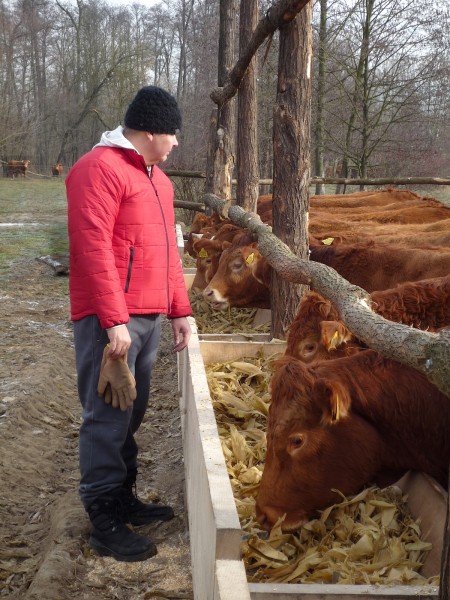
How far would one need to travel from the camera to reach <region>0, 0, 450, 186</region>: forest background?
17.5 meters

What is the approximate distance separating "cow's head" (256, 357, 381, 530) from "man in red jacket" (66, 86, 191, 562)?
780 millimetres

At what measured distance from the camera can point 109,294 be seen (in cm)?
308

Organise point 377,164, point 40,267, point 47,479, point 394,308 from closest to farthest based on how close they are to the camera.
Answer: point 394,308 < point 47,479 < point 40,267 < point 377,164

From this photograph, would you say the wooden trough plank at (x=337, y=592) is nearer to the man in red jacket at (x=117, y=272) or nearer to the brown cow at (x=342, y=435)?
the brown cow at (x=342, y=435)

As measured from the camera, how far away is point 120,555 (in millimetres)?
3490

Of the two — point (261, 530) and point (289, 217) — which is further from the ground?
point (289, 217)

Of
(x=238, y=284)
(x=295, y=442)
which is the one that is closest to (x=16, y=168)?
(x=238, y=284)

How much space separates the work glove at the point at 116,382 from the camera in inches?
126

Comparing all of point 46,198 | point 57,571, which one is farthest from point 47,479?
point 46,198

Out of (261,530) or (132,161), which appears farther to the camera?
(132,161)

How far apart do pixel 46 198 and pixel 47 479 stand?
26337 millimetres

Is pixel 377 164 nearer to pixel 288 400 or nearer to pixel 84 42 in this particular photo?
pixel 288 400

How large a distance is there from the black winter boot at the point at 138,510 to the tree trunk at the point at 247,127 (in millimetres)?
6357

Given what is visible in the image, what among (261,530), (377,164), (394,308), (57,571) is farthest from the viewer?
(377,164)
